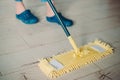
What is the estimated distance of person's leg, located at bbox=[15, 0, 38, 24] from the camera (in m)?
1.61

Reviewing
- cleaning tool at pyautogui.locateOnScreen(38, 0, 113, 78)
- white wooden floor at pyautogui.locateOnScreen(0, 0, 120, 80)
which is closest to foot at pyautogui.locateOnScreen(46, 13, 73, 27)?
white wooden floor at pyautogui.locateOnScreen(0, 0, 120, 80)

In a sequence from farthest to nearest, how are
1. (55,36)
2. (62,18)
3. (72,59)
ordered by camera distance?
(62,18) < (55,36) < (72,59)

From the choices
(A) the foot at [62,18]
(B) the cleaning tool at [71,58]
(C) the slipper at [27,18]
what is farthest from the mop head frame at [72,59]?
(C) the slipper at [27,18]

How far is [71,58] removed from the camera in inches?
46.6

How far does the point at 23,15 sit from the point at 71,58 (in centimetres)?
63

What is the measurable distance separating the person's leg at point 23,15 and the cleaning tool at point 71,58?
43cm

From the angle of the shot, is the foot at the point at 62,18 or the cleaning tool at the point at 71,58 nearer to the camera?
the cleaning tool at the point at 71,58

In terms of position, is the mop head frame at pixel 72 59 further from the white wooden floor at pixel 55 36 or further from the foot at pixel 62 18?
the foot at pixel 62 18

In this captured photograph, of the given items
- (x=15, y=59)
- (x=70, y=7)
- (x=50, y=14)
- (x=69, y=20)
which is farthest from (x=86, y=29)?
(x=15, y=59)

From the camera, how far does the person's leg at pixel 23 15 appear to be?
1.61m

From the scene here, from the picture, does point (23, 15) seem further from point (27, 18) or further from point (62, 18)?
point (62, 18)

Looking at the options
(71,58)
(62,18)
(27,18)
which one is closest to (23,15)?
(27,18)

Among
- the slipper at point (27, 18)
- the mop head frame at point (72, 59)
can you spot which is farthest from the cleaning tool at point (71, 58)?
the slipper at point (27, 18)

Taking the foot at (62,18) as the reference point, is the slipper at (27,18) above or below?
above
